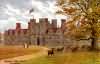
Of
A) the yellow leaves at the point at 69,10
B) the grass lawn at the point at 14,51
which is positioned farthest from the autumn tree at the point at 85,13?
the grass lawn at the point at 14,51

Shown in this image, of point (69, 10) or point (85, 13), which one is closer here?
point (69, 10)

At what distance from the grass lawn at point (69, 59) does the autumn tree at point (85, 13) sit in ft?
0.71

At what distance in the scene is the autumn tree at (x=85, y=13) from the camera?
6469 millimetres

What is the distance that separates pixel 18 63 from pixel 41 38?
2.20ft

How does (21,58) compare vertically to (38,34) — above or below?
below

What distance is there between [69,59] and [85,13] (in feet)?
3.28

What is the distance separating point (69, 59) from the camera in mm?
6203

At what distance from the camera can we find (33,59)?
609 centimetres

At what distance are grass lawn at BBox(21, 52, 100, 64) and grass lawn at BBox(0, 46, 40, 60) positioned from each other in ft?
0.71

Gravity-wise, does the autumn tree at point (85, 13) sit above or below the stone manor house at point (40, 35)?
above

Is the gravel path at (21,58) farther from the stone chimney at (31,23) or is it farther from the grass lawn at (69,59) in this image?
the stone chimney at (31,23)

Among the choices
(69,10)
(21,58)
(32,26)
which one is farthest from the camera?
(69,10)

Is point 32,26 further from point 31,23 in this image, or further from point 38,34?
point 38,34

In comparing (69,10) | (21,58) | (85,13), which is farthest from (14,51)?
(85,13)
